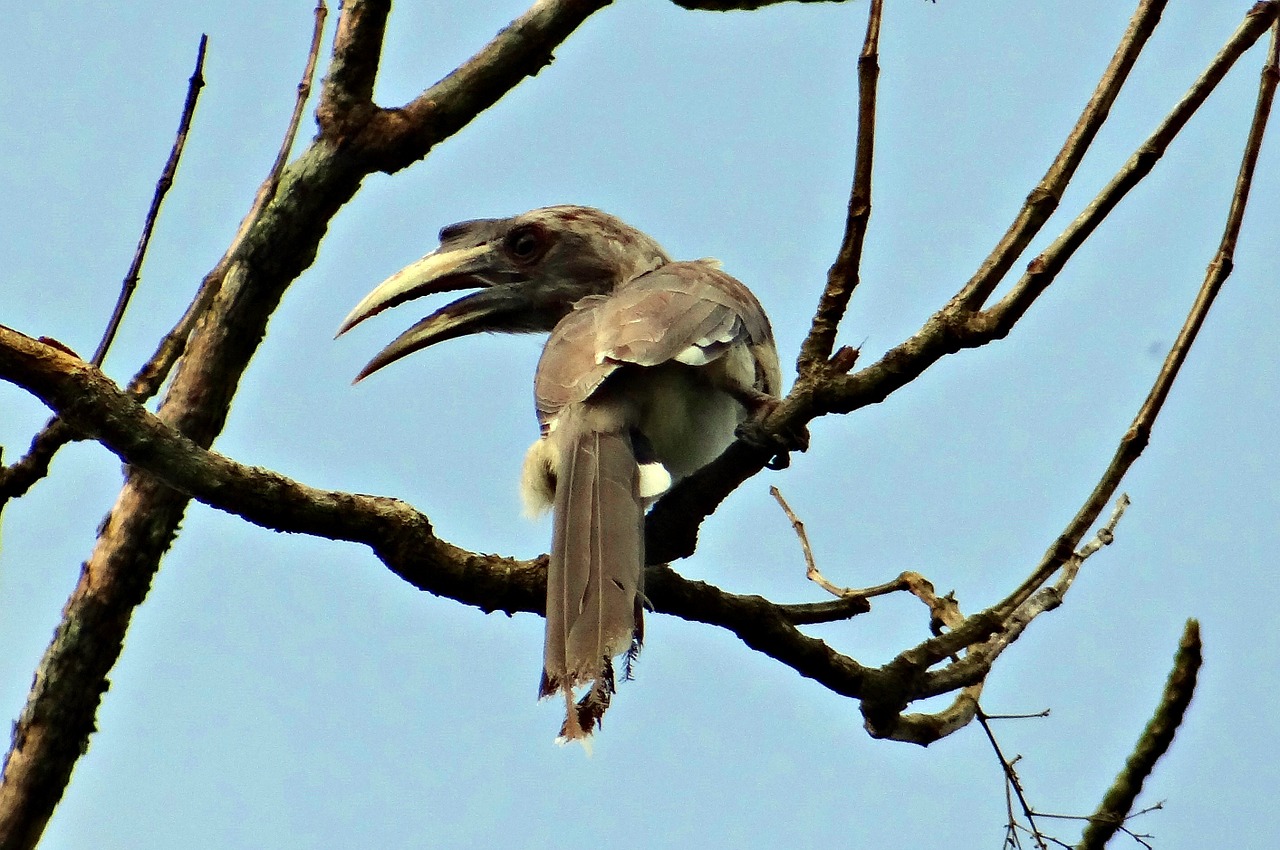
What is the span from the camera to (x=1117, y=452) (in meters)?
3.77

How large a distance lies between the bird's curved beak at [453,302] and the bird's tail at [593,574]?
1.25 m

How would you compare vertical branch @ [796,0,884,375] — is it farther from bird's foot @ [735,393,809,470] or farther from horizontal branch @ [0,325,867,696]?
horizontal branch @ [0,325,867,696]

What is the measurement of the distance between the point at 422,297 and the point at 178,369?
1.14 metres

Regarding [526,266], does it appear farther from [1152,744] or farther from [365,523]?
[1152,744]

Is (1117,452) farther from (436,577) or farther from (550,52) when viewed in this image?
(550,52)

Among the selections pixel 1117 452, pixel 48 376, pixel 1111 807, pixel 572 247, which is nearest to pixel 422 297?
pixel 572 247

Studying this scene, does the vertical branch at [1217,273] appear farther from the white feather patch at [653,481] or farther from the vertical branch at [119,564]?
the vertical branch at [119,564]

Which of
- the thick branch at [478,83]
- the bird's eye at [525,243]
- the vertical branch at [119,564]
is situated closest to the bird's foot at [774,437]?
the thick branch at [478,83]

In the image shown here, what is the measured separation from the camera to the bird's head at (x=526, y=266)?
5.30 m

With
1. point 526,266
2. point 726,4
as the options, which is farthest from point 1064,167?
point 526,266

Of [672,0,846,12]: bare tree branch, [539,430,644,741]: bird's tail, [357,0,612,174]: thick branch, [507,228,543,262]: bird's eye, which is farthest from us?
[507,228,543,262]: bird's eye

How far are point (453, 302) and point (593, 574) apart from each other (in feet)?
6.21

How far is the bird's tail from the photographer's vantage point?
3462 millimetres

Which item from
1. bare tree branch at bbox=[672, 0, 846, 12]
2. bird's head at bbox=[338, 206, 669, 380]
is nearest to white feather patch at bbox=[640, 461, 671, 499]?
bird's head at bbox=[338, 206, 669, 380]
